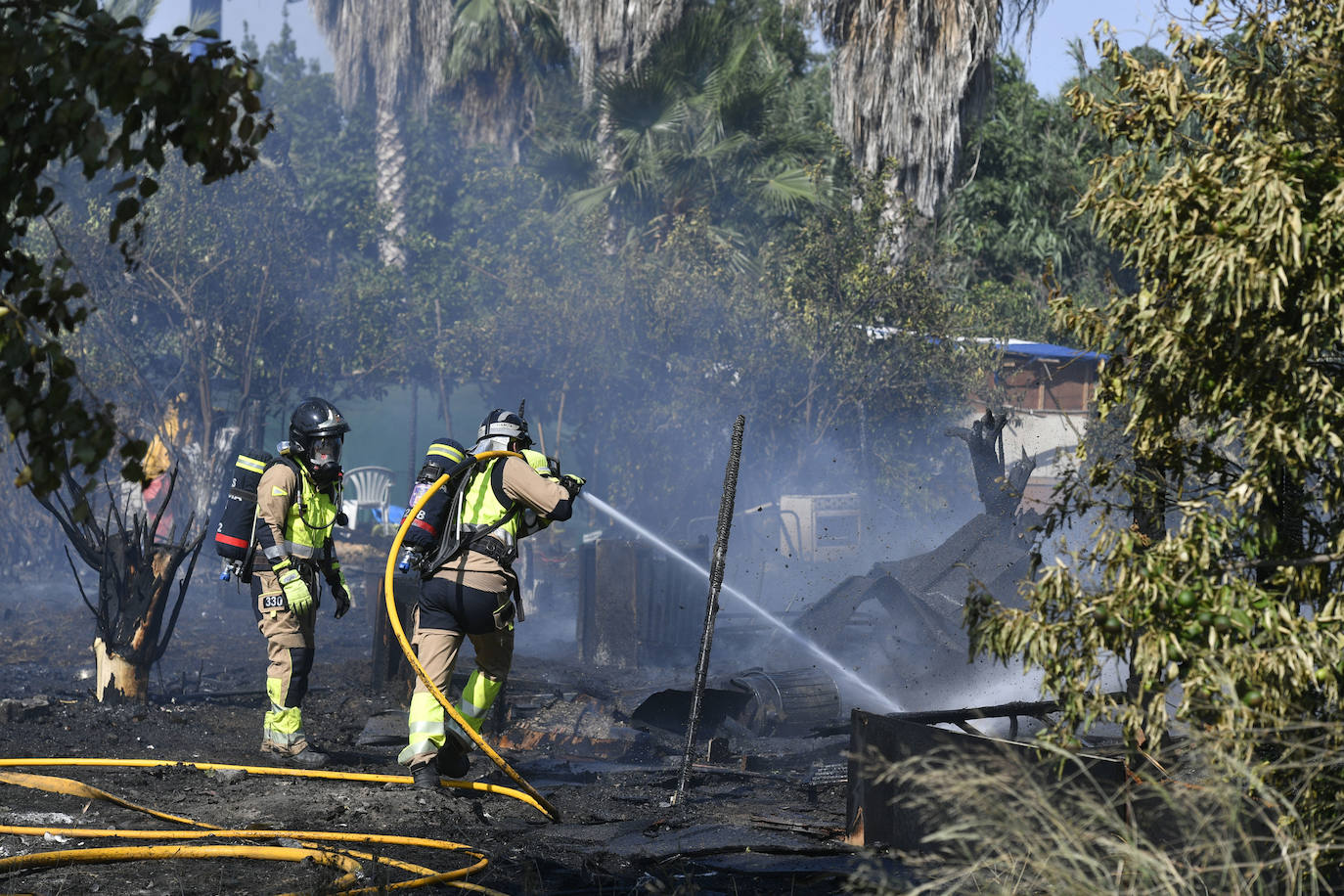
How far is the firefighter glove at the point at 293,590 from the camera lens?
6.41 m

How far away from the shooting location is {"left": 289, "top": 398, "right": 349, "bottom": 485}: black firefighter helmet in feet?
21.7

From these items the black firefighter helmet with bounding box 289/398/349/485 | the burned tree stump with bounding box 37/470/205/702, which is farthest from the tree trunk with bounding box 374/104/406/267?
→ the black firefighter helmet with bounding box 289/398/349/485

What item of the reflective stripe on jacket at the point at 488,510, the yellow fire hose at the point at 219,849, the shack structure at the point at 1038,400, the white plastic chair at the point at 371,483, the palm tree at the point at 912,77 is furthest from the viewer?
the white plastic chair at the point at 371,483

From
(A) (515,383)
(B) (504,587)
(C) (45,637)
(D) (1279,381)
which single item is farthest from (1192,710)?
(A) (515,383)

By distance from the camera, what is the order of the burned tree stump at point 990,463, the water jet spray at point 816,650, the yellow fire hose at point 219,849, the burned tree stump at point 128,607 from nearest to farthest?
1. the yellow fire hose at point 219,849
2. the burned tree stump at point 128,607
3. the water jet spray at point 816,650
4. the burned tree stump at point 990,463

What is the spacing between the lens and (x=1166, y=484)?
3.51 meters

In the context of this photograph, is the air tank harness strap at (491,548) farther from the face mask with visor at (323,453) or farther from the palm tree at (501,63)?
the palm tree at (501,63)

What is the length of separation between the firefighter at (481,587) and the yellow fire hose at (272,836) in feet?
0.46

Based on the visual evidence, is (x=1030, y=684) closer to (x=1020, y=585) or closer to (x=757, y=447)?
(x=1020, y=585)

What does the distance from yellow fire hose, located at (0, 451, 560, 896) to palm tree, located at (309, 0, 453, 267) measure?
1959cm

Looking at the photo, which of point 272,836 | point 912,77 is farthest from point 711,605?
point 912,77

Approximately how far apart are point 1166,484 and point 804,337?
45.8 feet

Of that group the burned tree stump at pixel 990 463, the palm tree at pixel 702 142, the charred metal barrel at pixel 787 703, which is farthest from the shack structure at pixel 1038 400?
the charred metal barrel at pixel 787 703

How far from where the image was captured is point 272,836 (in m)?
4.59
